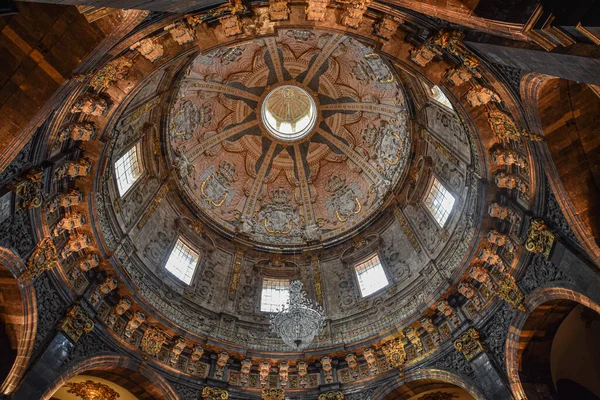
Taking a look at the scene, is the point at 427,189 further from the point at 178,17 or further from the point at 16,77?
the point at 16,77

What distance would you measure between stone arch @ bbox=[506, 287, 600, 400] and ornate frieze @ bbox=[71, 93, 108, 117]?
40.3ft

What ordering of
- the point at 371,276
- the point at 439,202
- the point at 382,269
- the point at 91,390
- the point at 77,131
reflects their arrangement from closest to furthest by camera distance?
the point at 77,131 → the point at 91,390 → the point at 439,202 → the point at 382,269 → the point at 371,276

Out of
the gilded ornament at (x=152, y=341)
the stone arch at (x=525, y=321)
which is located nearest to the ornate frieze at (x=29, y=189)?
the gilded ornament at (x=152, y=341)

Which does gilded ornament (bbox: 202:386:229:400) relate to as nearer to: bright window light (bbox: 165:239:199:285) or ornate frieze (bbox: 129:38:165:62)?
bright window light (bbox: 165:239:199:285)

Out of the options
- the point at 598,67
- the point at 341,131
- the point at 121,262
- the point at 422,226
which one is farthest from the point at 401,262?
the point at 598,67

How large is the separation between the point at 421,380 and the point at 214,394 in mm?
6907

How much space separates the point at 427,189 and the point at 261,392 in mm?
10497

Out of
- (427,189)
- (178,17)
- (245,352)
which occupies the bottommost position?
(245,352)

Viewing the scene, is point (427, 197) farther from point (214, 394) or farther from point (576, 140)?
point (214, 394)

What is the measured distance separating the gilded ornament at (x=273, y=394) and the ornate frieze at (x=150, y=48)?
37.9ft

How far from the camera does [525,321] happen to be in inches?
488

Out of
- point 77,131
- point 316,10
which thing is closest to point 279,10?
point 316,10

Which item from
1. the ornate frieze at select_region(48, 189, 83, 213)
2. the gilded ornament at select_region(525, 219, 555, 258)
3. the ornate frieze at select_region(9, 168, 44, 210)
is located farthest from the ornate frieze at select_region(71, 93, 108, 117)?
the gilded ornament at select_region(525, 219, 555, 258)

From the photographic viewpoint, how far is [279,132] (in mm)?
26422
